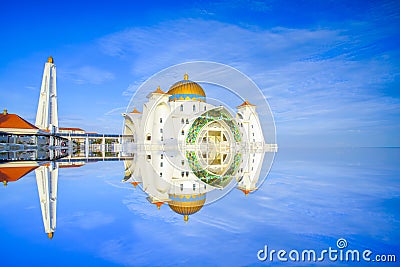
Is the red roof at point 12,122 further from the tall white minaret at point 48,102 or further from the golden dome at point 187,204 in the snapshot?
the golden dome at point 187,204

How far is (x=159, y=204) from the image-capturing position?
3139 mm

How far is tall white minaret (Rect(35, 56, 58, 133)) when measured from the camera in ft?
65.9

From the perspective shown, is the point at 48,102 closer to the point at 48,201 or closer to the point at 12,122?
the point at 12,122

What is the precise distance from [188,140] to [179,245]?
43.3 ft

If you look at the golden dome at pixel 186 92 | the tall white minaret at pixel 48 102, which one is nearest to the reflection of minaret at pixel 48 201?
the golden dome at pixel 186 92

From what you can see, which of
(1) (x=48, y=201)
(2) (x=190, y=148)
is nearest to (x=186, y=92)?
(2) (x=190, y=148)

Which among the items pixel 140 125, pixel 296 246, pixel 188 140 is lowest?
pixel 296 246

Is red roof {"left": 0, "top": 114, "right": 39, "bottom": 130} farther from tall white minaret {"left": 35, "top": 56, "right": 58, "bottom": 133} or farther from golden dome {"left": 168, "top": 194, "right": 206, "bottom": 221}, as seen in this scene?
golden dome {"left": 168, "top": 194, "right": 206, "bottom": 221}

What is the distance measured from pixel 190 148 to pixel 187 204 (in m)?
11.7

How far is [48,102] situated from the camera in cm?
2053

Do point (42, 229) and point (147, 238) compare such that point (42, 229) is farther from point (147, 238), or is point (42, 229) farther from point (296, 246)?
point (296, 246)

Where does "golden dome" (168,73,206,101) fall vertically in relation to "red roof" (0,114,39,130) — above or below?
above

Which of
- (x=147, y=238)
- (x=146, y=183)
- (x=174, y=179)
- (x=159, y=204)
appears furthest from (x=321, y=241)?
(x=174, y=179)

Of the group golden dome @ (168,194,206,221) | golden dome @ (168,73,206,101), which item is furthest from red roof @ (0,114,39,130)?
golden dome @ (168,194,206,221)
